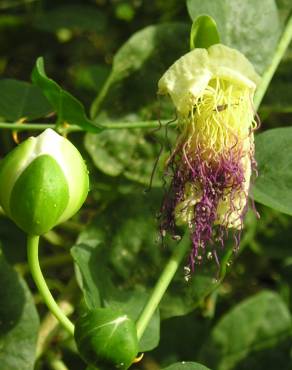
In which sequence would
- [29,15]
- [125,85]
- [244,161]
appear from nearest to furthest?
[244,161]
[125,85]
[29,15]

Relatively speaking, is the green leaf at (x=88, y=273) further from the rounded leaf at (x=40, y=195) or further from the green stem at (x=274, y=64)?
the green stem at (x=274, y=64)

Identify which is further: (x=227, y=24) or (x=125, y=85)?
(x=125, y=85)

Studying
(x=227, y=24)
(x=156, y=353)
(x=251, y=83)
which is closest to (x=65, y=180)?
(x=251, y=83)

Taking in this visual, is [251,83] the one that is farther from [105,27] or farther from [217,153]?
[105,27]

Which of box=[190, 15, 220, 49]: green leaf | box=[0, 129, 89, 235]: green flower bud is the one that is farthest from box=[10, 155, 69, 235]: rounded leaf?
box=[190, 15, 220, 49]: green leaf

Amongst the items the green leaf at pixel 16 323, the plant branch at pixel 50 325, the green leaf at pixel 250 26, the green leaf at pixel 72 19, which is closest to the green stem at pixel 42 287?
the green leaf at pixel 16 323

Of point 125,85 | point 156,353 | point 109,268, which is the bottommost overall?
point 156,353

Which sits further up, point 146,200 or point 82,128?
point 82,128
